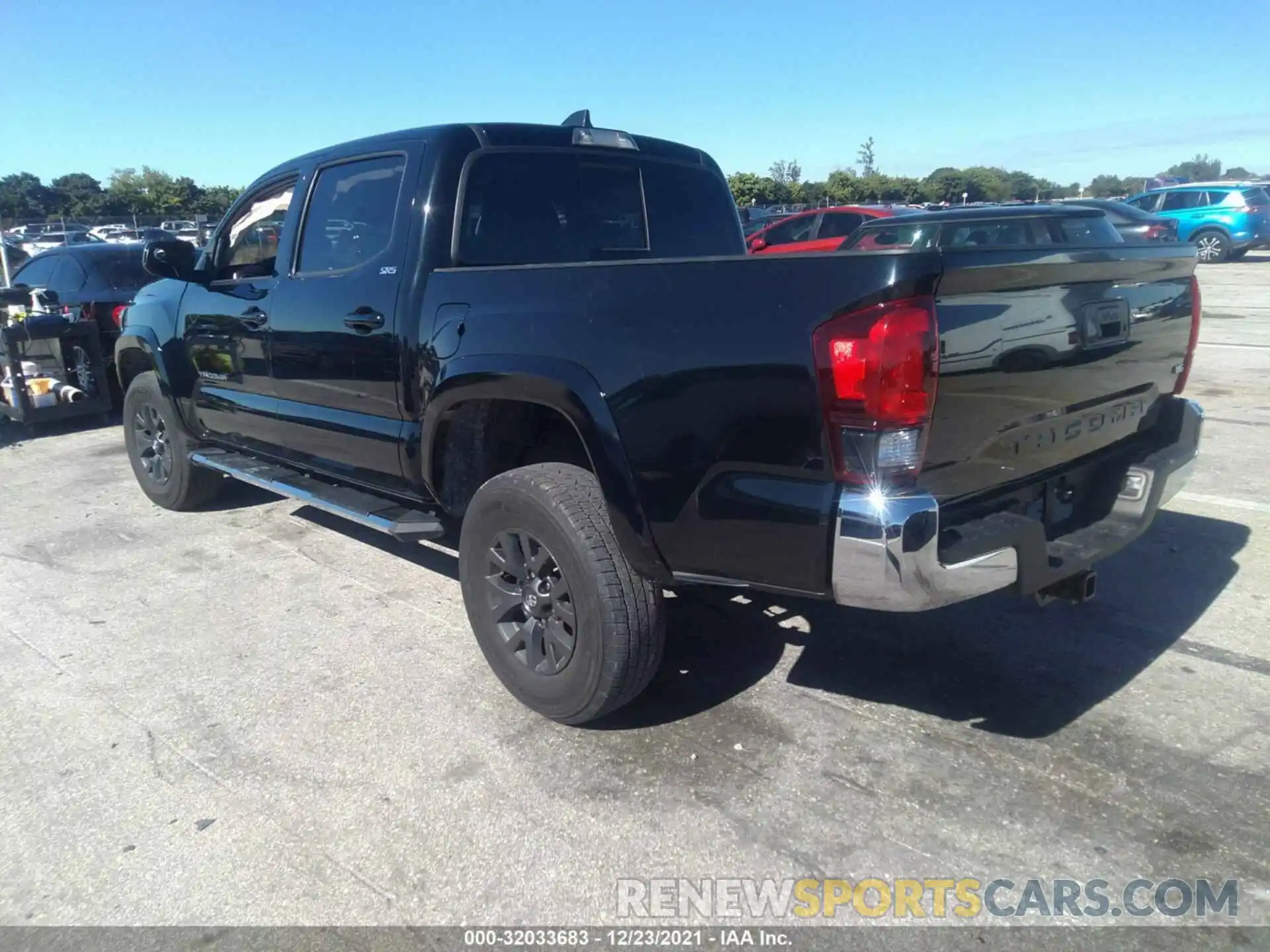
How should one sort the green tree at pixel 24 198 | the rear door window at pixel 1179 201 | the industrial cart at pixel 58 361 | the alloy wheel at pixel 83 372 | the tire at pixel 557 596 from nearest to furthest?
the tire at pixel 557 596 < the industrial cart at pixel 58 361 < the alloy wheel at pixel 83 372 < the rear door window at pixel 1179 201 < the green tree at pixel 24 198

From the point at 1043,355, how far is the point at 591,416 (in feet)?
4.32

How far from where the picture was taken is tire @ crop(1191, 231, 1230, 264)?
22.6 metres

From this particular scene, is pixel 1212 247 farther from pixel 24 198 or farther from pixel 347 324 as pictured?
pixel 24 198

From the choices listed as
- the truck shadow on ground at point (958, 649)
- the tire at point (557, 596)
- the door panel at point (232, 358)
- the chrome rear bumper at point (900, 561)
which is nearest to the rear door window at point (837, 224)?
the truck shadow on ground at point (958, 649)

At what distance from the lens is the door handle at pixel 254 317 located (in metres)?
4.57

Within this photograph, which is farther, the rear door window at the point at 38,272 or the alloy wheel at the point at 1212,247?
the alloy wheel at the point at 1212,247

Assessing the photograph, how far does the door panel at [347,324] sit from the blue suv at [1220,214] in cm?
2307

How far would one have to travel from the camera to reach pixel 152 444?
621 centimetres

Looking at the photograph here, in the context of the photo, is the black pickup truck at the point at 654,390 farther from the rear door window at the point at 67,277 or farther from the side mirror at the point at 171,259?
the rear door window at the point at 67,277

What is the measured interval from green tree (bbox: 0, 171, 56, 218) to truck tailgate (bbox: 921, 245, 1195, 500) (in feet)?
196

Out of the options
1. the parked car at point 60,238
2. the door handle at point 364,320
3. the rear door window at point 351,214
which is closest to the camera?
the door handle at point 364,320

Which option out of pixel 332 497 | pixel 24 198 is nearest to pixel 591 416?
pixel 332 497

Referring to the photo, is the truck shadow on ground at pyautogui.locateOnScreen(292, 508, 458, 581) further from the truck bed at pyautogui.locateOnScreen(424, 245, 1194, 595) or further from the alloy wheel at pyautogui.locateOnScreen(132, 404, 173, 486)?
the truck bed at pyautogui.locateOnScreen(424, 245, 1194, 595)

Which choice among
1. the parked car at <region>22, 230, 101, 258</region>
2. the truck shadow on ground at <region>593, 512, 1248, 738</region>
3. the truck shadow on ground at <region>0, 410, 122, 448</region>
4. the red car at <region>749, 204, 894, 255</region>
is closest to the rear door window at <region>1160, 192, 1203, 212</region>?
the red car at <region>749, 204, 894, 255</region>
